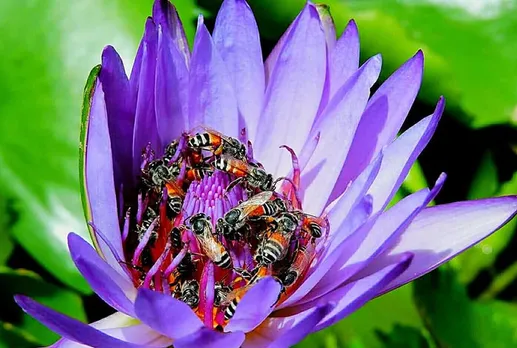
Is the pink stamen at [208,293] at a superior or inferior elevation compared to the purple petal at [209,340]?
superior

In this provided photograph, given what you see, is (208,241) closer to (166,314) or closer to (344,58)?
(166,314)

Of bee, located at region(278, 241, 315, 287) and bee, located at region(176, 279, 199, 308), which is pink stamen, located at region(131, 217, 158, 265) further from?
bee, located at region(278, 241, 315, 287)

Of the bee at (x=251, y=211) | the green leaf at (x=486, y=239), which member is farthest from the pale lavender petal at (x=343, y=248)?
the green leaf at (x=486, y=239)

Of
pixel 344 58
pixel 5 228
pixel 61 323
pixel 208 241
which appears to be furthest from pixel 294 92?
pixel 5 228

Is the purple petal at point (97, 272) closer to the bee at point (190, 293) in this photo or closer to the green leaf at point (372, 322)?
the bee at point (190, 293)

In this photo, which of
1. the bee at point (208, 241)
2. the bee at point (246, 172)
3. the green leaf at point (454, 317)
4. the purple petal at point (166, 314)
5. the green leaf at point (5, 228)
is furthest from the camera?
the green leaf at point (5, 228)
